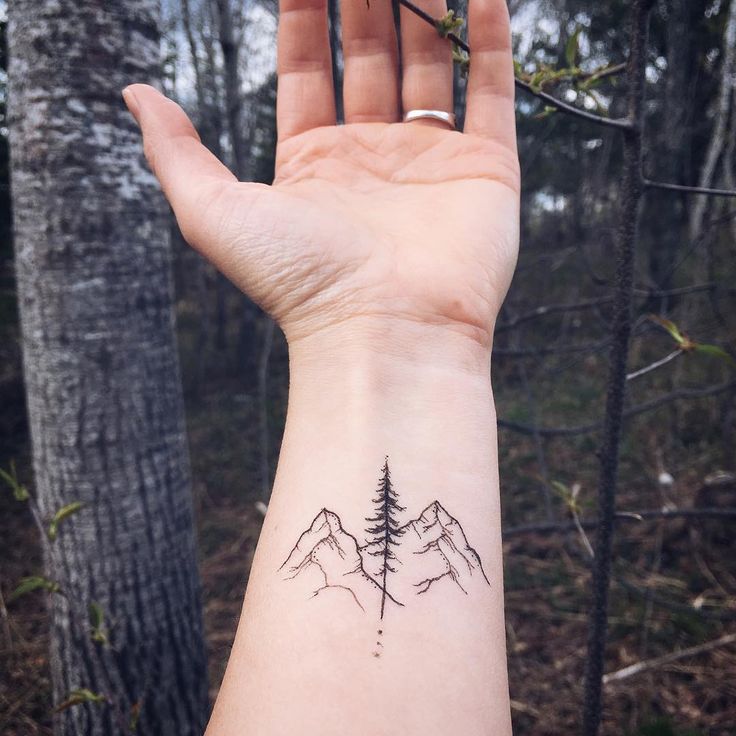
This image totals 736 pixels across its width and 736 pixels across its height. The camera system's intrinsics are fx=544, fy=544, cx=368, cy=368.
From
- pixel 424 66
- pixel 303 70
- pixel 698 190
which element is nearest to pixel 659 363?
pixel 698 190

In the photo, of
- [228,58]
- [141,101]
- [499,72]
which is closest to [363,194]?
Answer: [499,72]

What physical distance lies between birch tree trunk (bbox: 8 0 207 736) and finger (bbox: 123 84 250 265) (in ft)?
2.00

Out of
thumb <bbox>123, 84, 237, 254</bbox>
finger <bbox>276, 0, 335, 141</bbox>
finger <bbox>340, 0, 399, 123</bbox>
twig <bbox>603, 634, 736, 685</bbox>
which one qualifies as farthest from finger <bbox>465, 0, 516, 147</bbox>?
twig <bbox>603, 634, 736, 685</bbox>

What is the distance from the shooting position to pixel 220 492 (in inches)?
240

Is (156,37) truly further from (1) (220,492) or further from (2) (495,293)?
(1) (220,492)

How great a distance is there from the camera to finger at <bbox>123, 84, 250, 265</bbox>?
1.42 m

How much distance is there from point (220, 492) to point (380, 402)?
529 cm

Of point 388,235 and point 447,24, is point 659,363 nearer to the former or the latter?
point 388,235

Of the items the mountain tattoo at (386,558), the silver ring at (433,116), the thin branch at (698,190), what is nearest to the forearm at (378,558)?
the mountain tattoo at (386,558)

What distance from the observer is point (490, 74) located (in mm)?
1412

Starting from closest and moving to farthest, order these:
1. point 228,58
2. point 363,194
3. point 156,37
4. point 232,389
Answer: point 363,194
point 156,37
point 228,58
point 232,389

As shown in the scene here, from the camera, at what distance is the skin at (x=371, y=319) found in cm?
97

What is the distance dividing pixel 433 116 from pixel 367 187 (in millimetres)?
288

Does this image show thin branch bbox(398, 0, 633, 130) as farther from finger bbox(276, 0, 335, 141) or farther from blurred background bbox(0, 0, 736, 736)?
finger bbox(276, 0, 335, 141)
